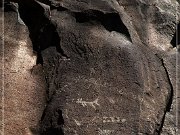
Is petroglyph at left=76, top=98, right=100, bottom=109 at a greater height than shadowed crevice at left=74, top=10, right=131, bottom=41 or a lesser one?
lesser

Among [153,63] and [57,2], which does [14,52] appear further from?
[153,63]

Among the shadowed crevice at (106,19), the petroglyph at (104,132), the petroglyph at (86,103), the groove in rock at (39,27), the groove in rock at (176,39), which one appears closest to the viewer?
the petroglyph at (104,132)

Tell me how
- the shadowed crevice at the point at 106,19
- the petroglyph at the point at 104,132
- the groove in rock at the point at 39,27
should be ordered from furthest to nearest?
the shadowed crevice at the point at 106,19
the groove in rock at the point at 39,27
the petroglyph at the point at 104,132

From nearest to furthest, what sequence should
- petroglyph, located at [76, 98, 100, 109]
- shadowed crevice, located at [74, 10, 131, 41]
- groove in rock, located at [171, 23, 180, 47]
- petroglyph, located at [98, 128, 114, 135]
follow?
petroglyph, located at [98, 128, 114, 135]
petroglyph, located at [76, 98, 100, 109]
shadowed crevice, located at [74, 10, 131, 41]
groove in rock, located at [171, 23, 180, 47]

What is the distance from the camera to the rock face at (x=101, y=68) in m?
5.90

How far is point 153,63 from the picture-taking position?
22.1 ft

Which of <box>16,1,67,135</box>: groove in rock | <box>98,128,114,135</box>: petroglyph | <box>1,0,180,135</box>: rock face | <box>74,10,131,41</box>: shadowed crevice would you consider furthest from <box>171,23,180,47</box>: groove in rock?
<box>98,128,114,135</box>: petroglyph

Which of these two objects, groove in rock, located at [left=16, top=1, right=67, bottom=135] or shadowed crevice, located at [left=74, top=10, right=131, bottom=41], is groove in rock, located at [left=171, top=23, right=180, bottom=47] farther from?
groove in rock, located at [left=16, top=1, right=67, bottom=135]

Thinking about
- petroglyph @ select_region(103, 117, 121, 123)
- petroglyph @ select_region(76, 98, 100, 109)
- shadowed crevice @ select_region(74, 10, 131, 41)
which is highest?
shadowed crevice @ select_region(74, 10, 131, 41)

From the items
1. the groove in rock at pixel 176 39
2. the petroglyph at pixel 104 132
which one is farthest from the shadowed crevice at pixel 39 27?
the groove in rock at pixel 176 39

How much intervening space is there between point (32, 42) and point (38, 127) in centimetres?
129

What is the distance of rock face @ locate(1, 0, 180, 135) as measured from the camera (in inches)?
232

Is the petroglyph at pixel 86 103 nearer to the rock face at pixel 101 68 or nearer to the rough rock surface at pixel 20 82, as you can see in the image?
the rock face at pixel 101 68

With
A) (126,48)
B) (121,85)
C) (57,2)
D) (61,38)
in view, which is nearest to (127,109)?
(121,85)
